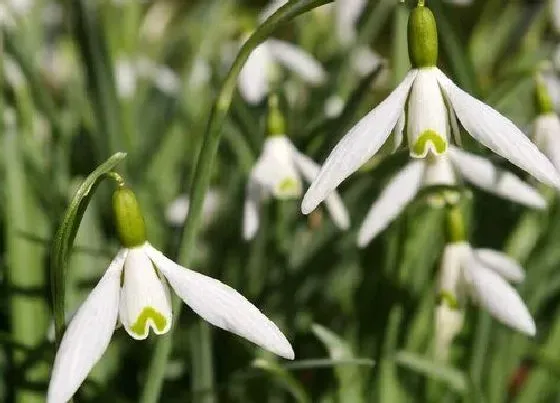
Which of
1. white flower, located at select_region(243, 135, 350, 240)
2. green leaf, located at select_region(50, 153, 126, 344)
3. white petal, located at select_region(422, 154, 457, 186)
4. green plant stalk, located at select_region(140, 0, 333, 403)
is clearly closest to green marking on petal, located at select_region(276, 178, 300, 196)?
white flower, located at select_region(243, 135, 350, 240)

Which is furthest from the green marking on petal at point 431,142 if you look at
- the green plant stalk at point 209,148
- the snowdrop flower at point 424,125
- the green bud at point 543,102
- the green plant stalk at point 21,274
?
the green plant stalk at point 21,274

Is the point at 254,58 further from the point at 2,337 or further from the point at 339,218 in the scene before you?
the point at 2,337

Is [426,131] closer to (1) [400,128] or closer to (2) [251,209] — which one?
(1) [400,128]

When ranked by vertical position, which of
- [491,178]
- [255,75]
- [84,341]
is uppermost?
[255,75]

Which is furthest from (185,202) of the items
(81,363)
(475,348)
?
(81,363)

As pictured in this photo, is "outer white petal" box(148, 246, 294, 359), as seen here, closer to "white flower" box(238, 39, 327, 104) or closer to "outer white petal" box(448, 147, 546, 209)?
"outer white petal" box(448, 147, 546, 209)

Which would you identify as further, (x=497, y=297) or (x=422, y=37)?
(x=497, y=297)

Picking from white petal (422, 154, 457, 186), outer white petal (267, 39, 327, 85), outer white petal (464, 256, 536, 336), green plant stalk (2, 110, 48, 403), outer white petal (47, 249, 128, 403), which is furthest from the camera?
outer white petal (267, 39, 327, 85)

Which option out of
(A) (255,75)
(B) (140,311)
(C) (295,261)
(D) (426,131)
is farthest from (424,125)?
(A) (255,75)
